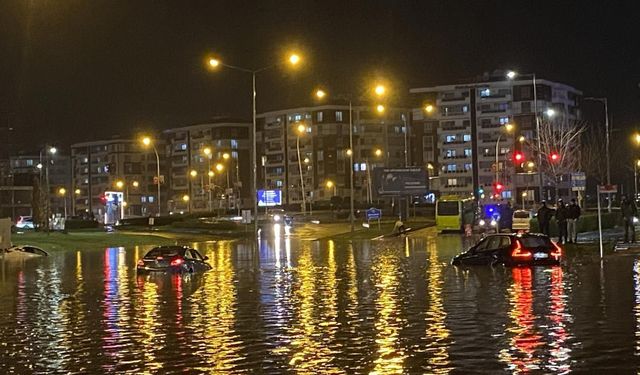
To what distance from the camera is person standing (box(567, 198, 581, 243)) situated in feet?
114

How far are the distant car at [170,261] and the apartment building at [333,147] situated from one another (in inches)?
4165

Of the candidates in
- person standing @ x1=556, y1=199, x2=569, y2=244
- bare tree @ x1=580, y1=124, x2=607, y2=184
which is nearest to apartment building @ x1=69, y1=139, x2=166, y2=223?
bare tree @ x1=580, y1=124, x2=607, y2=184

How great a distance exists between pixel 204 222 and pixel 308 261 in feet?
147

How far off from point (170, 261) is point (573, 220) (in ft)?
57.4

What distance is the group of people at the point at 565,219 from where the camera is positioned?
115 ft

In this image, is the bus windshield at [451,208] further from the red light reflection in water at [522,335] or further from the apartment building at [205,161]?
the apartment building at [205,161]

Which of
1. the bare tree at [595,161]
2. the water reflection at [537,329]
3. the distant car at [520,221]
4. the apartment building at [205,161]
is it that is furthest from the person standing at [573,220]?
the apartment building at [205,161]

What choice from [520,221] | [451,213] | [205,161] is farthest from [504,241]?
[205,161]

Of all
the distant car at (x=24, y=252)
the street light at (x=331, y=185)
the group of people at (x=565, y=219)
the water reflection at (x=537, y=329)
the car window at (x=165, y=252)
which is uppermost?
the street light at (x=331, y=185)

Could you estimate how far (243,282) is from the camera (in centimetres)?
2491

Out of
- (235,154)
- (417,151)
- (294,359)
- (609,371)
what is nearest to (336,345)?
(294,359)

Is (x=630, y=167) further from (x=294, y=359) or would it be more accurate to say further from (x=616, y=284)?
(x=294, y=359)

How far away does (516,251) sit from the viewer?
2758 centimetres

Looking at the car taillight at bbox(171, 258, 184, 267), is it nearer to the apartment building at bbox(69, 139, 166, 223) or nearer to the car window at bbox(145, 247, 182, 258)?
the car window at bbox(145, 247, 182, 258)
